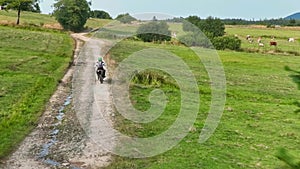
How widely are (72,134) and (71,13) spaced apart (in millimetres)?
76122

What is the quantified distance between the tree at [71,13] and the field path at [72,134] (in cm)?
6398

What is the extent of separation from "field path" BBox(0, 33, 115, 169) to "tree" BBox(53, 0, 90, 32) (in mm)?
63980

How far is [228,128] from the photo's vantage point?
58.6 ft

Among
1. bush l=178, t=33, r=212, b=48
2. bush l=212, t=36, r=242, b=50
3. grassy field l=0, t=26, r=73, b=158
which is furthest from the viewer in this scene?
bush l=212, t=36, r=242, b=50

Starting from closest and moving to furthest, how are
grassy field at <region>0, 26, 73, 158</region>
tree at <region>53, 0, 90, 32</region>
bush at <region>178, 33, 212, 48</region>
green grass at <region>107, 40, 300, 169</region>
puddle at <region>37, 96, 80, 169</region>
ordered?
1. puddle at <region>37, 96, 80, 169</region>
2. green grass at <region>107, 40, 300, 169</region>
3. grassy field at <region>0, 26, 73, 158</region>
4. bush at <region>178, 33, 212, 48</region>
5. tree at <region>53, 0, 90, 32</region>

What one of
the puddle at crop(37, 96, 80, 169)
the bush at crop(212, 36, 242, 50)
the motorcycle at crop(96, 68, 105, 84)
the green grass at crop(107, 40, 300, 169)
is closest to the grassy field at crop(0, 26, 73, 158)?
the puddle at crop(37, 96, 80, 169)

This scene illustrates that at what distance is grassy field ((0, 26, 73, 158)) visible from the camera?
16.5 meters

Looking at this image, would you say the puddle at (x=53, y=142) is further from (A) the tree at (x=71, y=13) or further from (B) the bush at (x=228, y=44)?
(A) the tree at (x=71, y=13)

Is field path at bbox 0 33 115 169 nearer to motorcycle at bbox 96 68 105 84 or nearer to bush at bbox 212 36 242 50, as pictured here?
motorcycle at bbox 96 68 105 84

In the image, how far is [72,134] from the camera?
52.8ft

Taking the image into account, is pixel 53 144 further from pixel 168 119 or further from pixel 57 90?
pixel 57 90

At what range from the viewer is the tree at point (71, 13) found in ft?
290

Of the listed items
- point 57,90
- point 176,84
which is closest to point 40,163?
point 57,90

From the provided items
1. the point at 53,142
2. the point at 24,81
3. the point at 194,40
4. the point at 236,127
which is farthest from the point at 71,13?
the point at 53,142
